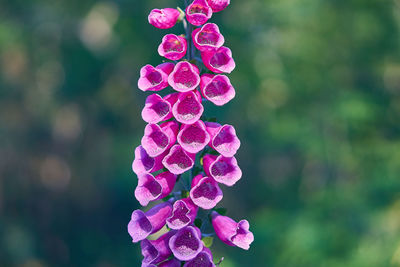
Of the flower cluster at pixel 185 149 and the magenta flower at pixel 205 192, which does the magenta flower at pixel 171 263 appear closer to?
the flower cluster at pixel 185 149

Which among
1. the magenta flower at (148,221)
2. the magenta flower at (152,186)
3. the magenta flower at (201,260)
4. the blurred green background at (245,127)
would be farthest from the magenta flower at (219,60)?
the blurred green background at (245,127)

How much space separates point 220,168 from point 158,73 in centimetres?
43

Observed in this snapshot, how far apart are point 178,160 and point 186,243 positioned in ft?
0.96

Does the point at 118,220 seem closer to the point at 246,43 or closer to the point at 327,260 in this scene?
the point at 246,43

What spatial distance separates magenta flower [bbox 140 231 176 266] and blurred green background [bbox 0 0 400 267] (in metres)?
3.29

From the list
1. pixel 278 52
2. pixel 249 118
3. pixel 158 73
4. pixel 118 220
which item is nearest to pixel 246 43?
pixel 278 52

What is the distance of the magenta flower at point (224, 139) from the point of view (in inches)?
61.3

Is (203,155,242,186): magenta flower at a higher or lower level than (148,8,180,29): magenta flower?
Answer: lower

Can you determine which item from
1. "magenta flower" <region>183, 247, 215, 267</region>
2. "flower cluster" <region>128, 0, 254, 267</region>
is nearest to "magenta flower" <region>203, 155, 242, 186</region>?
"flower cluster" <region>128, 0, 254, 267</region>

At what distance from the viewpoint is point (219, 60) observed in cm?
168

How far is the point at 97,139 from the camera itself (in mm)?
9008

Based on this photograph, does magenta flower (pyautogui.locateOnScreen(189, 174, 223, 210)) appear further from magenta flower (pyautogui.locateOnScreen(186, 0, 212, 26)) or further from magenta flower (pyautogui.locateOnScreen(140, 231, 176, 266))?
magenta flower (pyautogui.locateOnScreen(186, 0, 212, 26))

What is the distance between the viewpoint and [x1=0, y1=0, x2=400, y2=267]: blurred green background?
5.38 meters

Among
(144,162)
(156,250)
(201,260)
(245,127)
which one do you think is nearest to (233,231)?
(201,260)
